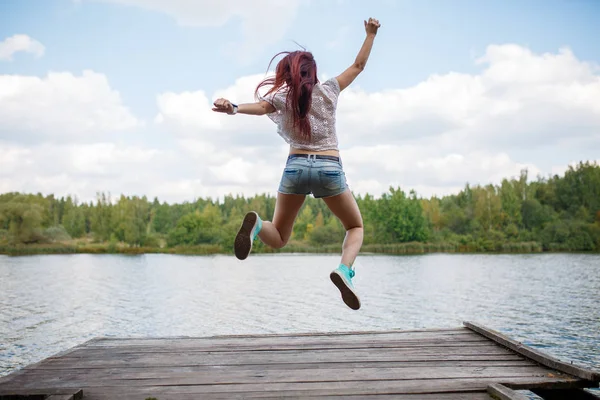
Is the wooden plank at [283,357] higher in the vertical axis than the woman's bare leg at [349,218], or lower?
lower

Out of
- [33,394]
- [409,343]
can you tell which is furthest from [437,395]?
[33,394]

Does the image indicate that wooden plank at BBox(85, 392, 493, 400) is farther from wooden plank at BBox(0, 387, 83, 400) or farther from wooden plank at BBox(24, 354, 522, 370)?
wooden plank at BBox(24, 354, 522, 370)

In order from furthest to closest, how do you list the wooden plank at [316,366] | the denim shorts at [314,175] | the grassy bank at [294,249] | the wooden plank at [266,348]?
the grassy bank at [294,249] < the wooden plank at [266,348] < the wooden plank at [316,366] < the denim shorts at [314,175]

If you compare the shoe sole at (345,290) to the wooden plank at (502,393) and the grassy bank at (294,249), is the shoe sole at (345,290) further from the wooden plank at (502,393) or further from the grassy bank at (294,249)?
the grassy bank at (294,249)

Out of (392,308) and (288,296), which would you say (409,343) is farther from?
(288,296)

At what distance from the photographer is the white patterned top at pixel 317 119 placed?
11.7 ft

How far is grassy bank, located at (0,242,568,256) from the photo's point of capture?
66125mm

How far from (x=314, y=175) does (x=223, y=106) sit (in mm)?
749

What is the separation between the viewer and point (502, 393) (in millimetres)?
3074

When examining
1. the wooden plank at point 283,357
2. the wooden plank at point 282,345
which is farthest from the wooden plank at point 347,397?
the wooden plank at point 282,345

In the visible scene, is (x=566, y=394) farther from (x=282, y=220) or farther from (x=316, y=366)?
(x=282, y=220)

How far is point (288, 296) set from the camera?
23.2m

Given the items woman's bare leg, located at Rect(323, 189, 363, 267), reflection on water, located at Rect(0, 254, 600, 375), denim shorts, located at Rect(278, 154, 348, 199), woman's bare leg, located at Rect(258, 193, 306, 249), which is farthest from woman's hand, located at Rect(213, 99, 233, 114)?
reflection on water, located at Rect(0, 254, 600, 375)

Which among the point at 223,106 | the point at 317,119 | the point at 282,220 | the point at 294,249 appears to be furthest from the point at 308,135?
the point at 294,249
